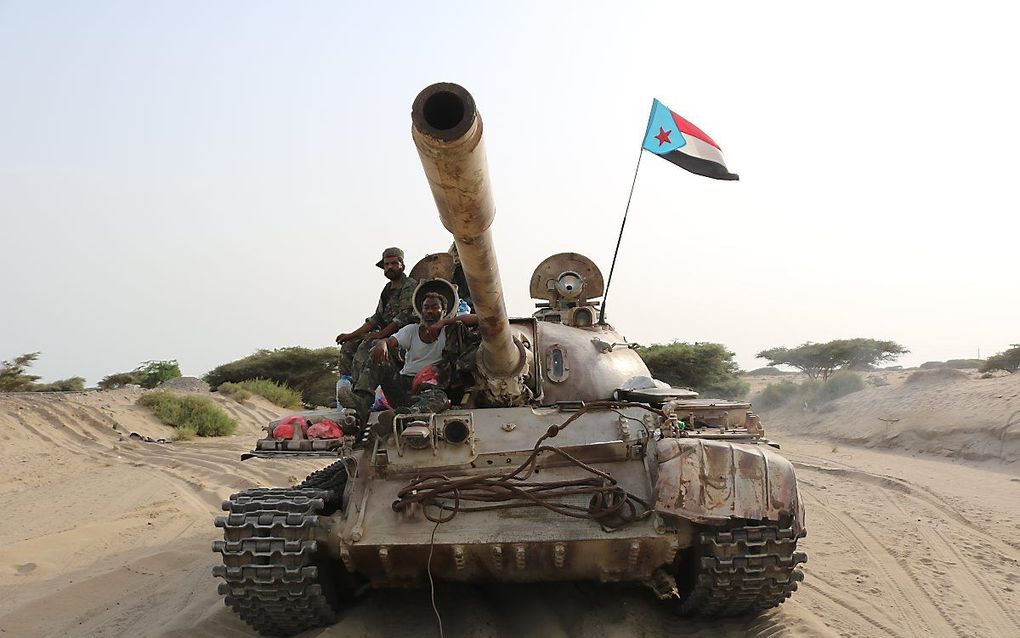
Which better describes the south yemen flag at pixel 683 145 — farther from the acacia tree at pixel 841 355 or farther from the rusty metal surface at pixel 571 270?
the acacia tree at pixel 841 355

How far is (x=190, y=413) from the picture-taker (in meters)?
20.0

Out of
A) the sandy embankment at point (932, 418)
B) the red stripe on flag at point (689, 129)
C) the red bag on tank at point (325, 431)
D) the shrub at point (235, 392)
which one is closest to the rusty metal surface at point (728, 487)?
the red bag on tank at point (325, 431)

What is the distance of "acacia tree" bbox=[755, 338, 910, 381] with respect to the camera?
3406 centimetres

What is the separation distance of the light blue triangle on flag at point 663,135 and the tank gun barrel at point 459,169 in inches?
350

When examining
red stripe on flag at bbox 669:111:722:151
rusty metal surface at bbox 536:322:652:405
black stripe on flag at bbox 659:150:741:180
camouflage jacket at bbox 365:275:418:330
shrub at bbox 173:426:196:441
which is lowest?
shrub at bbox 173:426:196:441

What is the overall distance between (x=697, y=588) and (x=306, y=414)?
3072mm

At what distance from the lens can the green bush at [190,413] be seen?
1961 cm

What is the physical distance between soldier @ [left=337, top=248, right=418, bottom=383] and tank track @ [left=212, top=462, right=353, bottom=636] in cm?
242

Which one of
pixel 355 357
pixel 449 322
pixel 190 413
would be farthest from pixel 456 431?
pixel 190 413

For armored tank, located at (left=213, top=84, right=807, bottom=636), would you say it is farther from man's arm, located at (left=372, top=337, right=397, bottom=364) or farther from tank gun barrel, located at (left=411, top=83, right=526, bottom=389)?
man's arm, located at (left=372, top=337, right=397, bottom=364)

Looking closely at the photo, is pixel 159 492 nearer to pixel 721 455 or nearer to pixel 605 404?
pixel 605 404

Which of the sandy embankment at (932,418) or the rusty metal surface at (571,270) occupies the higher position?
the rusty metal surface at (571,270)

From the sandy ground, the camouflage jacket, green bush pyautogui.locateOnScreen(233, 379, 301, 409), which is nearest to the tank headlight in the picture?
the sandy ground

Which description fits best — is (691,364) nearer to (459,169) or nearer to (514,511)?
(514,511)
